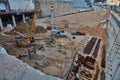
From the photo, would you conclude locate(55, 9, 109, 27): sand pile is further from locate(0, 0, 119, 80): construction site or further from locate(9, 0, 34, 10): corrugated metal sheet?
locate(9, 0, 34, 10): corrugated metal sheet

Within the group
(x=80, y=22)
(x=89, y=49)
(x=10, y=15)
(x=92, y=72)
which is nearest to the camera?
(x=92, y=72)

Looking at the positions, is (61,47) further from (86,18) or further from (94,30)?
(86,18)

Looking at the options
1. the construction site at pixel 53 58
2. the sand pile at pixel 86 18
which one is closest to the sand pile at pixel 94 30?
the construction site at pixel 53 58

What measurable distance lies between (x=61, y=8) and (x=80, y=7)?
7001 millimetres

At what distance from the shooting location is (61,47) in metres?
22.4

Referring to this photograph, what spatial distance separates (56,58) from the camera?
1778 centimetres

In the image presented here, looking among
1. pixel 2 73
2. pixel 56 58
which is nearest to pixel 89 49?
pixel 56 58

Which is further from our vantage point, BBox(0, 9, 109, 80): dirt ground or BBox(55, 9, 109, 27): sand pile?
BBox(55, 9, 109, 27): sand pile

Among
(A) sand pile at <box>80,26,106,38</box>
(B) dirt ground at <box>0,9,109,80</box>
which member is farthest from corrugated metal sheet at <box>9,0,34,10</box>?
(A) sand pile at <box>80,26,106,38</box>

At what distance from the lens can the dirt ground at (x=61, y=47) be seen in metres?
15.4

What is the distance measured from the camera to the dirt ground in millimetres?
15417

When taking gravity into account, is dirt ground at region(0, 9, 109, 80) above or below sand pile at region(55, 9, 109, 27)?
below

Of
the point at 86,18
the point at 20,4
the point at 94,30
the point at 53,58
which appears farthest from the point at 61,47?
the point at 20,4

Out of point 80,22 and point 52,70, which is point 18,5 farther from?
point 52,70
